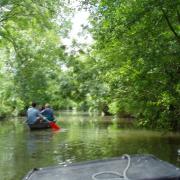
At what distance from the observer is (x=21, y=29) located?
2509 centimetres

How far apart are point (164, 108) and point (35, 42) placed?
453 inches

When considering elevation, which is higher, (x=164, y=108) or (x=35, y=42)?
(x=35, y=42)

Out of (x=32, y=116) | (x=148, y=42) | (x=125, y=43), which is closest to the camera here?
(x=148, y=42)

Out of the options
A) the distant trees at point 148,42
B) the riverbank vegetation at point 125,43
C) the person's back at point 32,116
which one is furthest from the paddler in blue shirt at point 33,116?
the distant trees at point 148,42

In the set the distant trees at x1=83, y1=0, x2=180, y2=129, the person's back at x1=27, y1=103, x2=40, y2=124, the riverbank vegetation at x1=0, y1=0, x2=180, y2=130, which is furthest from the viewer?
the person's back at x1=27, y1=103, x2=40, y2=124

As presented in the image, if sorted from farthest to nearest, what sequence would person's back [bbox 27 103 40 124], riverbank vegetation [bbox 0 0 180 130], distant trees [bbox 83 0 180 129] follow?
person's back [bbox 27 103 40 124] < riverbank vegetation [bbox 0 0 180 130] < distant trees [bbox 83 0 180 129]

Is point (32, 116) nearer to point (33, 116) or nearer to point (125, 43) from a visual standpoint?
point (33, 116)


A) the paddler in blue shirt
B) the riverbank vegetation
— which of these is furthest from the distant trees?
the paddler in blue shirt

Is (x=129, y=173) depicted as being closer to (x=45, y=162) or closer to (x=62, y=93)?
(x=45, y=162)

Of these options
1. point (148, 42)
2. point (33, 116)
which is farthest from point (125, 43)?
point (33, 116)

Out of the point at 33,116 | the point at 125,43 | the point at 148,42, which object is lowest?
the point at 33,116

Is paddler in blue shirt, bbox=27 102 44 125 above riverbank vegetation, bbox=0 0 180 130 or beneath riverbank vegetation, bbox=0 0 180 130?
beneath

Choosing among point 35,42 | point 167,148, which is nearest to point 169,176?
point 167,148

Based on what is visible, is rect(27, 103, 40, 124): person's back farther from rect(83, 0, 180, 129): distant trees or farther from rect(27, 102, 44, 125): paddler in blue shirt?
rect(83, 0, 180, 129): distant trees
